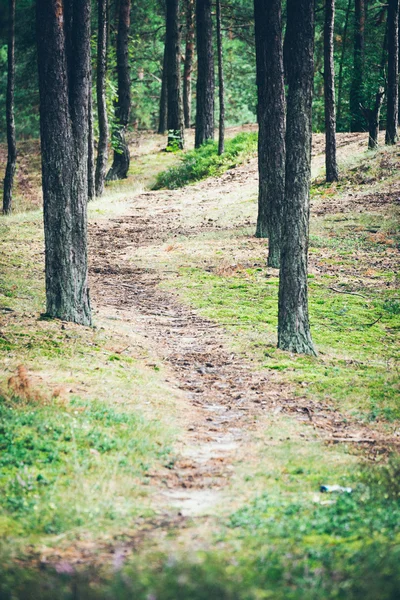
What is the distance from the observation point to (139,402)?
7828mm

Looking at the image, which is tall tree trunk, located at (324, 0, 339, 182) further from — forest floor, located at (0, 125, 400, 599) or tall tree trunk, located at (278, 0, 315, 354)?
tall tree trunk, located at (278, 0, 315, 354)

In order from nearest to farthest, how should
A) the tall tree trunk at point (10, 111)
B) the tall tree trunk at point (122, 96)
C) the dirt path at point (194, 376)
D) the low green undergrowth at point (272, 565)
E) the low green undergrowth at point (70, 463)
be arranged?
1. the low green undergrowth at point (272, 565)
2. the low green undergrowth at point (70, 463)
3. the dirt path at point (194, 376)
4. the tall tree trunk at point (10, 111)
5. the tall tree trunk at point (122, 96)

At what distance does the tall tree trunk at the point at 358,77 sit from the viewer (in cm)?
2918

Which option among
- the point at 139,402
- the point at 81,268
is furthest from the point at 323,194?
the point at 139,402

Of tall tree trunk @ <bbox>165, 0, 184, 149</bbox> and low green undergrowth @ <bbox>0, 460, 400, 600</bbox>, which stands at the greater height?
tall tree trunk @ <bbox>165, 0, 184, 149</bbox>

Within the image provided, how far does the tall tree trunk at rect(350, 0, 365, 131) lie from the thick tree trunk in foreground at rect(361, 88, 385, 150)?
4.21 ft

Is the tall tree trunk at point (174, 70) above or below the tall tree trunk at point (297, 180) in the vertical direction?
above

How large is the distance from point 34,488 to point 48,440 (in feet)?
3.15

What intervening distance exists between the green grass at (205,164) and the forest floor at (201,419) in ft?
39.2

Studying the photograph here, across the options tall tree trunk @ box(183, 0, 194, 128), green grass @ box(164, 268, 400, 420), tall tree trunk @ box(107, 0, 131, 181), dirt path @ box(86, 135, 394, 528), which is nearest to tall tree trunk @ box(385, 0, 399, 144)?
dirt path @ box(86, 135, 394, 528)

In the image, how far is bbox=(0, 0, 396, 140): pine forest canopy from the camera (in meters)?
32.0

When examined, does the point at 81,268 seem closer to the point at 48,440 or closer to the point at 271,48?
the point at 48,440

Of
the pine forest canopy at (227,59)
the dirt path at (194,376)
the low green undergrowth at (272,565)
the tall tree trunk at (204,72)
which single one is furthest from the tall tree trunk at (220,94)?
the low green undergrowth at (272,565)

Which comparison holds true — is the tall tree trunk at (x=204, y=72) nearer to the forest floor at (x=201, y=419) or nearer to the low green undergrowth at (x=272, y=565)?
the forest floor at (x=201, y=419)
